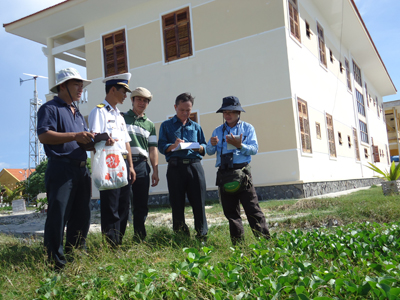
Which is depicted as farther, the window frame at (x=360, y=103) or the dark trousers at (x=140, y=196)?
the window frame at (x=360, y=103)

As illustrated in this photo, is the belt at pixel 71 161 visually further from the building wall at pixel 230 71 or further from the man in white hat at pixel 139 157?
the building wall at pixel 230 71

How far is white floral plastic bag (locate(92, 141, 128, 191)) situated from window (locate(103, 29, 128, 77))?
985 centimetres

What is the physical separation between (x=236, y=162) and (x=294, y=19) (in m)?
8.63

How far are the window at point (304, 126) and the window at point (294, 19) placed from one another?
Answer: 82.0 inches

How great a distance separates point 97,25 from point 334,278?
43.7 feet

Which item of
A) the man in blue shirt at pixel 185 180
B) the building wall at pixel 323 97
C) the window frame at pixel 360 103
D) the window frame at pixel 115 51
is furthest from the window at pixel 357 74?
the man in blue shirt at pixel 185 180

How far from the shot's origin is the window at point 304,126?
1049 centimetres

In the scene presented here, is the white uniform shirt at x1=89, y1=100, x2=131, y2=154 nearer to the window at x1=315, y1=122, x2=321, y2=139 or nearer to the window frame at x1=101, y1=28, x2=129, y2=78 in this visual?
the window frame at x1=101, y1=28, x2=129, y2=78

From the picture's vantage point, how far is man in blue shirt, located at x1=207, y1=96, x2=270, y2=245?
378cm

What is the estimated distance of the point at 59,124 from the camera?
10.8 ft

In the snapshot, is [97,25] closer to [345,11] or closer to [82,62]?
[82,62]

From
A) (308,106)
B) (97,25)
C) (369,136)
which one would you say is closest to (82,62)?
(97,25)

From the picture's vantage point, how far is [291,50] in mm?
10438

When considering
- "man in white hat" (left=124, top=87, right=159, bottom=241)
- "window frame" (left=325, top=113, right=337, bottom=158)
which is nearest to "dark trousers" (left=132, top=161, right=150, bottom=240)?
"man in white hat" (left=124, top=87, right=159, bottom=241)
